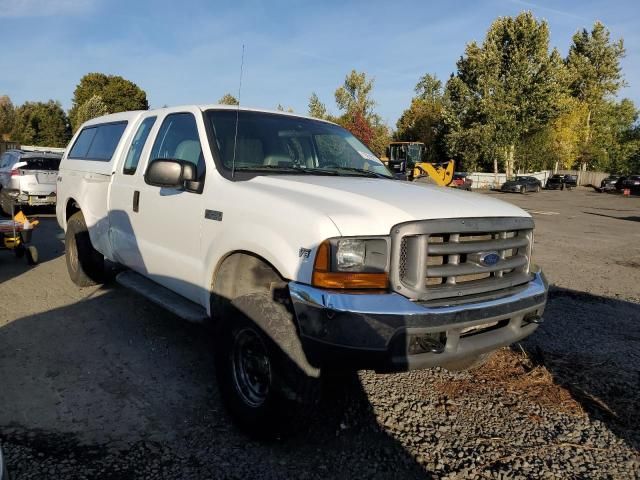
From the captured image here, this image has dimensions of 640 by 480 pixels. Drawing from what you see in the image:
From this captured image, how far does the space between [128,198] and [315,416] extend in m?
2.56

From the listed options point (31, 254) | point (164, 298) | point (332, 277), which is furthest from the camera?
point (31, 254)

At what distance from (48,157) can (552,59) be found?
40.1 meters

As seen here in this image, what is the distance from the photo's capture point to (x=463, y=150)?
4494 centimetres

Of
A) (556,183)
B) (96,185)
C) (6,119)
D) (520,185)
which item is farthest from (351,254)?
(6,119)

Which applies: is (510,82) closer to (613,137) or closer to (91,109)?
(613,137)

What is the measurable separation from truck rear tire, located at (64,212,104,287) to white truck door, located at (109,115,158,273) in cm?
98

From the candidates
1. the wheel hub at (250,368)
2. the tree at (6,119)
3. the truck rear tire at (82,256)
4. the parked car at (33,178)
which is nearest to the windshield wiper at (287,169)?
the wheel hub at (250,368)

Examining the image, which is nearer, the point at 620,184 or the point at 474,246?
the point at 474,246

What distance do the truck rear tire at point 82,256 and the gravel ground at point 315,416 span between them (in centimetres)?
61

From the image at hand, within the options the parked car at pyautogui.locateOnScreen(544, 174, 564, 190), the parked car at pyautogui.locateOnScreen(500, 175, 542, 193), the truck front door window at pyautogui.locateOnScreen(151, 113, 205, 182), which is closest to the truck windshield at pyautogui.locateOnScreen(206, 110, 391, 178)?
the truck front door window at pyautogui.locateOnScreen(151, 113, 205, 182)

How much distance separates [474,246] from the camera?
9.35 feet

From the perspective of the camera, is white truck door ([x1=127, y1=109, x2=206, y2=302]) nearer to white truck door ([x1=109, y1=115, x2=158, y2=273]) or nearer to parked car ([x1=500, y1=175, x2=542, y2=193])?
white truck door ([x1=109, y1=115, x2=158, y2=273])

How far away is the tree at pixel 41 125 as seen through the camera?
52.0 m

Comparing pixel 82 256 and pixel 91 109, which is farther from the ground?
pixel 91 109
